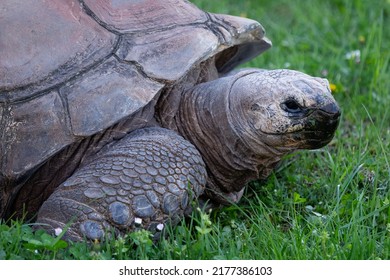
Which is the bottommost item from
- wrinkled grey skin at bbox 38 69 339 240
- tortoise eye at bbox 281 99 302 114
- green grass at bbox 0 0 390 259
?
green grass at bbox 0 0 390 259

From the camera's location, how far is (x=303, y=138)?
4.38 metres

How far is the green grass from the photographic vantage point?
3.85 m

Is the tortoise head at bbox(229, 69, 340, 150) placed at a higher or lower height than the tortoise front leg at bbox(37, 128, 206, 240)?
higher

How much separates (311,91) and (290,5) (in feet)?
13.4

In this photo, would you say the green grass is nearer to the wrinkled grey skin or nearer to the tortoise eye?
the wrinkled grey skin

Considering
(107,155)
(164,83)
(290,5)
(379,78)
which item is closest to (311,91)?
(164,83)

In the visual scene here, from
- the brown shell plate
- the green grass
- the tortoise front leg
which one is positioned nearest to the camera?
the green grass

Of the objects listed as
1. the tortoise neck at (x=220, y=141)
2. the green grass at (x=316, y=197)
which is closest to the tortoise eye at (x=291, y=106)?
the tortoise neck at (x=220, y=141)

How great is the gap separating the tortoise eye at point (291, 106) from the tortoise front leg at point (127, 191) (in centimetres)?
54

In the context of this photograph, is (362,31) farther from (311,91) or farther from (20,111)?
(20,111)

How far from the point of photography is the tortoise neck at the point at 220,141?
4555mm

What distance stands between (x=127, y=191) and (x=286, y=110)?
0.96 metres

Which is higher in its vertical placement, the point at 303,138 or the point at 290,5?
the point at 303,138

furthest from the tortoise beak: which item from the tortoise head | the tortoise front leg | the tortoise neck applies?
the tortoise front leg
